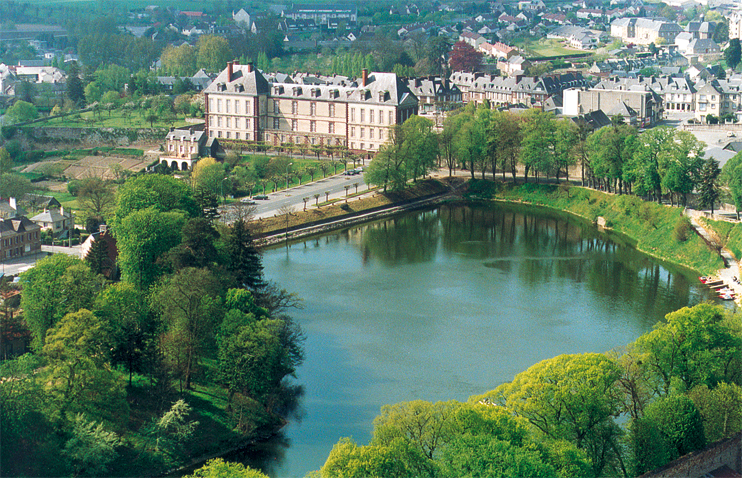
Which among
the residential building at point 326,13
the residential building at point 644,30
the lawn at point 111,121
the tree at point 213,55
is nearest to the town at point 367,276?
the lawn at point 111,121

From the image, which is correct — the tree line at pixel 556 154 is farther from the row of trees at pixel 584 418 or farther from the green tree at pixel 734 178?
the row of trees at pixel 584 418

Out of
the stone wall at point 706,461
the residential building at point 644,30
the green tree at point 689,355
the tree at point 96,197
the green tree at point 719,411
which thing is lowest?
the stone wall at point 706,461

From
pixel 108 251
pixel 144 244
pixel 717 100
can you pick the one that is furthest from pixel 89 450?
pixel 717 100

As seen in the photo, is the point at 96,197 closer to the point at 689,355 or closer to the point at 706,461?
the point at 689,355

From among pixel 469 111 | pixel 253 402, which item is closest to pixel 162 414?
pixel 253 402

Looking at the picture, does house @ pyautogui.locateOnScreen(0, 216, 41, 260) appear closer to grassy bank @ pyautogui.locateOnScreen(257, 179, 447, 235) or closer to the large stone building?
grassy bank @ pyautogui.locateOnScreen(257, 179, 447, 235)

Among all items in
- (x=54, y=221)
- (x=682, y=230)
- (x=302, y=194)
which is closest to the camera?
(x=54, y=221)

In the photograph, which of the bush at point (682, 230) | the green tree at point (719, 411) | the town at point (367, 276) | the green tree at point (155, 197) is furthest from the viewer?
the bush at point (682, 230)

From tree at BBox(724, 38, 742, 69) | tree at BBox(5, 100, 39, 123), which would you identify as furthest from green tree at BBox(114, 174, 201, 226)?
tree at BBox(724, 38, 742, 69)
